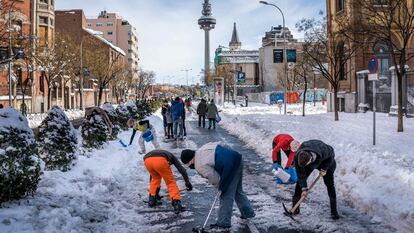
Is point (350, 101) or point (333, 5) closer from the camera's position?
point (350, 101)

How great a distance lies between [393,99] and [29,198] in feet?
76.7

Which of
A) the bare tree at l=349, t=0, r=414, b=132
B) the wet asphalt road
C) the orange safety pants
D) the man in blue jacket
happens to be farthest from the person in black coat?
the man in blue jacket

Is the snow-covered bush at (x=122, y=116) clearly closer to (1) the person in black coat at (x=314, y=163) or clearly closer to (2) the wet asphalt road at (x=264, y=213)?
(2) the wet asphalt road at (x=264, y=213)

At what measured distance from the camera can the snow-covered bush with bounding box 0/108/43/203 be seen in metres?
6.47

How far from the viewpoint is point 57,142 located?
1049cm

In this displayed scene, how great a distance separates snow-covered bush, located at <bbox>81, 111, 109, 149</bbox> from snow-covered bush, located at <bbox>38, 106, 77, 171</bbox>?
103 inches

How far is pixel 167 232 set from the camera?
656cm

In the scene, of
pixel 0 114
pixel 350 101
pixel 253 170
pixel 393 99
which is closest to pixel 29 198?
pixel 0 114

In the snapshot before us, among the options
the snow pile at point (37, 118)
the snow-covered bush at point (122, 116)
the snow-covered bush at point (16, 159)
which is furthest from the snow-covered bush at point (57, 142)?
the snow pile at point (37, 118)

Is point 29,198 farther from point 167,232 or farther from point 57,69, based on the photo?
point 57,69

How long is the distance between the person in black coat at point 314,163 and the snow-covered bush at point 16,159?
13.6 feet

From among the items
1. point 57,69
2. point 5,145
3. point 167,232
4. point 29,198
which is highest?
point 57,69

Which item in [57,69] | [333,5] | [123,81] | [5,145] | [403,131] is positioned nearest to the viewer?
[5,145]

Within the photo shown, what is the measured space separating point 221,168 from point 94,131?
907 cm
